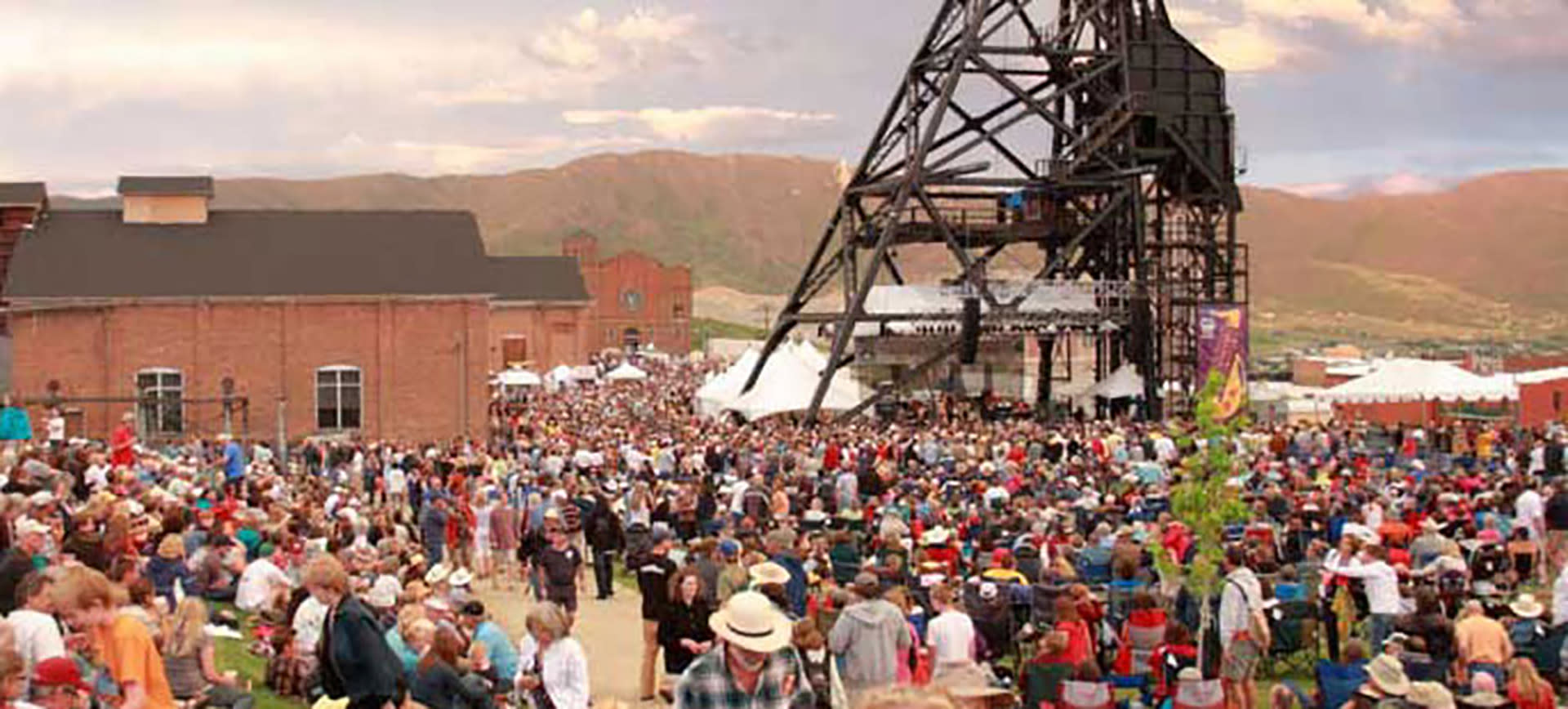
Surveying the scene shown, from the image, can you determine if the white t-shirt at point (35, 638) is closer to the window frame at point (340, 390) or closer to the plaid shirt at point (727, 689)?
the plaid shirt at point (727, 689)

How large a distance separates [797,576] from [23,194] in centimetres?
4227

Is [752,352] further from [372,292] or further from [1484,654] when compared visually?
[1484,654]

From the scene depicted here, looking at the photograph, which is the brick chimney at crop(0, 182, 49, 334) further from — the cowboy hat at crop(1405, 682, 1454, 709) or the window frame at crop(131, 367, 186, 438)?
the cowboy hat at crop(1405, 682, 1454, 709)

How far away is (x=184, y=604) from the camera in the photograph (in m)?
12.5

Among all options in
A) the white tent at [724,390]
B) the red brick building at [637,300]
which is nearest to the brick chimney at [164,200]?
the white tent at [724,390]

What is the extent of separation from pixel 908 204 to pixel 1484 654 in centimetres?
3735

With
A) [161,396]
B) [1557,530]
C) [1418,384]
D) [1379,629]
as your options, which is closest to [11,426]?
[161,396]

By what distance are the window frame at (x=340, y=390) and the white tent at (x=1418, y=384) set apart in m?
24.0

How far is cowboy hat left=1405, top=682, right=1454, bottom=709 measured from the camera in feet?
37.4

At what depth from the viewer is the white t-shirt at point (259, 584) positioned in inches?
677

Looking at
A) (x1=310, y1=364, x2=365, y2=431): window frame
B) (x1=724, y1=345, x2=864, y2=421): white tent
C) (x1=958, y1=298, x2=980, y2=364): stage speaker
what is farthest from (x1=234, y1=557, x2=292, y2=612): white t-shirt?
(x1=958, y1=298, x2=980, y2=364): stage speaker

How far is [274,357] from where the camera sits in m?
47.8

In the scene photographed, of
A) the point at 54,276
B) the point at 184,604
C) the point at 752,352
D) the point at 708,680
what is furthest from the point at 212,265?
the point at 708,680

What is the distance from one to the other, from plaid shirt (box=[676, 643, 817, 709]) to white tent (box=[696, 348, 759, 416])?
40.8 m
